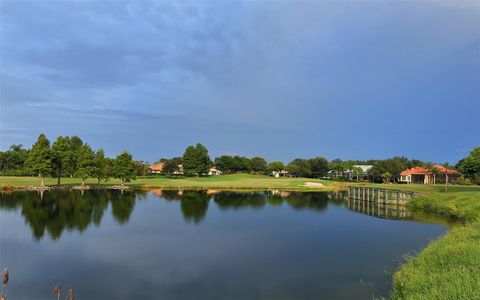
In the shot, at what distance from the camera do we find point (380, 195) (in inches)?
2047

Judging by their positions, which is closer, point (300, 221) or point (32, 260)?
point (32, 260)

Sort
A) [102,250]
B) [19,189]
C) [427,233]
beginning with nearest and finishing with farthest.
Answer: [102,250] < [427,233] < [19,189]

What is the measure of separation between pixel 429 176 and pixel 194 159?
2589 inches

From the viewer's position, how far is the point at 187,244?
2222 centimetres

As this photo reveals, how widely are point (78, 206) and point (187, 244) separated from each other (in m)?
21.2

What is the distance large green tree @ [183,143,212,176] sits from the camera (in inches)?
4222

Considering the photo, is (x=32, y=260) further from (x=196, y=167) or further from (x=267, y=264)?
(x=196, y=167)

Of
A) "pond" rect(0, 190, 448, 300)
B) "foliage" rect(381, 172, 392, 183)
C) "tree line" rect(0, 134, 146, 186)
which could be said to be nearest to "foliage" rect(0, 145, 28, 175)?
"tree line" rect(0, 134, 146, 186)

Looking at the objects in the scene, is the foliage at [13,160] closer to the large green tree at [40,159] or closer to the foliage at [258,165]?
the large green tree at [40,159]

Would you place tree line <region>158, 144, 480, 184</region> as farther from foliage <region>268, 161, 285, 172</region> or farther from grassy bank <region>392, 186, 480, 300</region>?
grassy bank <region>392, 186, 480, 300</region>

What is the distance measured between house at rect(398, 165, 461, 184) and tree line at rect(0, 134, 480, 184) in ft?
8.32

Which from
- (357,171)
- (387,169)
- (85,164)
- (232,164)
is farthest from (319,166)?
(85,164)

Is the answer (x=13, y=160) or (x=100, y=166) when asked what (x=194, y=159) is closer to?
(x=100, y=166)

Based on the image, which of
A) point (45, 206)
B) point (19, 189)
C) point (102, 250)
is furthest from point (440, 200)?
point (19, 189)
